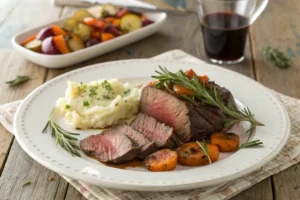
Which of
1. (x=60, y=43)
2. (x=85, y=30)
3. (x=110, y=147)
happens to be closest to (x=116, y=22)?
(x=85, y=30)

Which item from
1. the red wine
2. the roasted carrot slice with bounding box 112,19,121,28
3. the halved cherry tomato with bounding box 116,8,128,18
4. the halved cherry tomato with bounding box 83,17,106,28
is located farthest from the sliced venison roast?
the halved cherry tomato with bounding box 116,8,128,18

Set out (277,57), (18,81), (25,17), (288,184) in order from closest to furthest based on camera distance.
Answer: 1. (288,184)
2. (18,81)
3. (277,57)
4. (25,17)

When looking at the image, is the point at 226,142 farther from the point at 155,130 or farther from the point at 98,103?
the point at 98,103

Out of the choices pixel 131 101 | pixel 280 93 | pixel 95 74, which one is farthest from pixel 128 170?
pixel 280 93

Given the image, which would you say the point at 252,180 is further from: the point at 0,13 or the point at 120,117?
the point at 0,13

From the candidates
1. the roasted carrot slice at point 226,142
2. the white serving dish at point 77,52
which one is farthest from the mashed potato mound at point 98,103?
the white serving dish at point 77,52

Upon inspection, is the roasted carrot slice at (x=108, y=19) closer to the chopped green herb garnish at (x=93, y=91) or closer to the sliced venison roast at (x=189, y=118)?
the chopped green herb garnish at (x=93, y=91)
